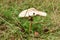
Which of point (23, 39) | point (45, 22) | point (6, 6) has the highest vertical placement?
point (6, 6)

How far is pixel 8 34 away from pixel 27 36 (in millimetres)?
267

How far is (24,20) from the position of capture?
3596 millimetres

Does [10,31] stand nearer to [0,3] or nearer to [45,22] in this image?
[45,22]

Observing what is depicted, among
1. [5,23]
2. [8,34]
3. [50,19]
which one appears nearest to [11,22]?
[5,23]

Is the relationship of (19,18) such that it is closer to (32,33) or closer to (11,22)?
(11,22)

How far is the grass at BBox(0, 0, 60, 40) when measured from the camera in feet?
10.7

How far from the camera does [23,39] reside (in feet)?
10.5

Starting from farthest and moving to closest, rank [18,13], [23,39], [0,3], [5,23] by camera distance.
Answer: [0,3] < [18,13] < [5,23] < [23,39]

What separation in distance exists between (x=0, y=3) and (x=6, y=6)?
15cm

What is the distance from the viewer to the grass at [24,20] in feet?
10.7

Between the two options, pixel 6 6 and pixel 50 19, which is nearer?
pixel 50 19

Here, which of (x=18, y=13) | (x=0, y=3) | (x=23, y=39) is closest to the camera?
(x=23, y=39)

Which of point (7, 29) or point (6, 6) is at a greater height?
point (6, 6)

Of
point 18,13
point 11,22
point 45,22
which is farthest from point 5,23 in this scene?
point 45,22
